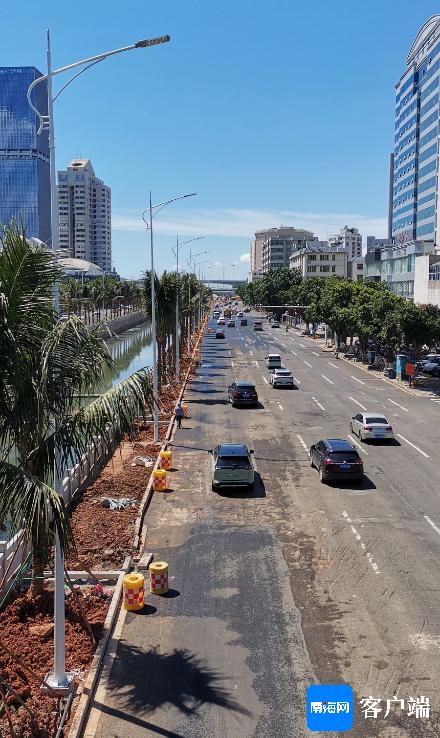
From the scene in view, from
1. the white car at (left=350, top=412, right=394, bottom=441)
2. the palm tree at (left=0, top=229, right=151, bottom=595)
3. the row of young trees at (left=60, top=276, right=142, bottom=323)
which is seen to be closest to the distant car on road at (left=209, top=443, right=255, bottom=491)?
the white car at (left=350, top=412, right=394, bottom=441)

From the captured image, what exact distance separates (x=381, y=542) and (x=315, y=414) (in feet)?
65.3

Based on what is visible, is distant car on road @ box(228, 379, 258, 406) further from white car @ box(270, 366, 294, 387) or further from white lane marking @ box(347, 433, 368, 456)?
white lane marking @ box(347, 433, 368, 456)

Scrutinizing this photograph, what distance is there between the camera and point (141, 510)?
19.7 m

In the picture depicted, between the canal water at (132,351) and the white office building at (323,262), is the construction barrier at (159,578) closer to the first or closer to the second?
the canal water at (132,351)

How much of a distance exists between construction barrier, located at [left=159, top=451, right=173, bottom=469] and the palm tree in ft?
44.9

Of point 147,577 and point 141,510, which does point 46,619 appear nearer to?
point 147,577

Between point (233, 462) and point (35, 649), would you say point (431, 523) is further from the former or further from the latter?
point (35, 649)

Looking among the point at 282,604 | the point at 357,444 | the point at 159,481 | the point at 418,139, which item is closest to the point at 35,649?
the point at 282,604

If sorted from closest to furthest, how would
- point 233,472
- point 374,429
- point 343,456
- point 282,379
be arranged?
1. point 233,472
2. point 343,456
3. point 374,429
4. point 282,379

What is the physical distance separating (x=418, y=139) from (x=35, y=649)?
11911 cm

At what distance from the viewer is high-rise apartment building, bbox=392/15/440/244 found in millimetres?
105875

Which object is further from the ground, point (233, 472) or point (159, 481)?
point (233, 472)

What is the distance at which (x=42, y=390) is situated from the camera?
916cm

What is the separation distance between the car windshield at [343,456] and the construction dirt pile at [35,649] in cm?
1107
